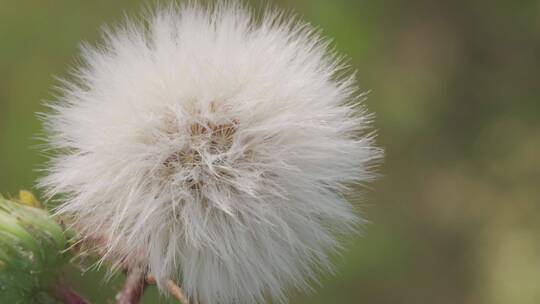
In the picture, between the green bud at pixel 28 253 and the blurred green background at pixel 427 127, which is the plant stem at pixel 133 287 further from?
the blurred green background at pixel 427 127

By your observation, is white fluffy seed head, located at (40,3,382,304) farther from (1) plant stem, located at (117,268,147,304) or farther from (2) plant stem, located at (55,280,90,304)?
(2) plant stem, located at (55,280,90,304)

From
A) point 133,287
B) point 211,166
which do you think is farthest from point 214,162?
point 133,287

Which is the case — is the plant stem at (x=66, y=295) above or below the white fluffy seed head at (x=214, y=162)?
below

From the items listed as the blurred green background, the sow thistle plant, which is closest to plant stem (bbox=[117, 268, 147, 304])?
the sow thistle plant

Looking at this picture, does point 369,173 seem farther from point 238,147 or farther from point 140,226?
point 140,226

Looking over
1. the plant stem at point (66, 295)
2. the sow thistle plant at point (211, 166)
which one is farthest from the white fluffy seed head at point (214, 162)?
the plant stem at point (66, 295)

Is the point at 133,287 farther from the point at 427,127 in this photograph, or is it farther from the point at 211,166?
the point at 427,127

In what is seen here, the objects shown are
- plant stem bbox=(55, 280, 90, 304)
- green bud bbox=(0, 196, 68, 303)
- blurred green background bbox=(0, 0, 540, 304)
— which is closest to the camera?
green bud bbox=(0, 196, 68, 303)
